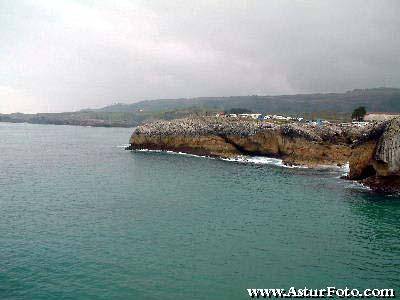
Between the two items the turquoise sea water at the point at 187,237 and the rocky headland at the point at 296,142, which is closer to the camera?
the turquoise sea water at the point at 187,237

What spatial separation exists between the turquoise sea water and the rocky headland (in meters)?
6.18

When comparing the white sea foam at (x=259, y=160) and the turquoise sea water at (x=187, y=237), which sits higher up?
the white sea foam at (x=259, y=160)

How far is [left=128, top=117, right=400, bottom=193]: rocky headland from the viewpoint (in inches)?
2282

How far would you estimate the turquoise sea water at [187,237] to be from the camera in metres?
26.3

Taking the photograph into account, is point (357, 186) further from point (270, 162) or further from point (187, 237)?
point (187, 237)

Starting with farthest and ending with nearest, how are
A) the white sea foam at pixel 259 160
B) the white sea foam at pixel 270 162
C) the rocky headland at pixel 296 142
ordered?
the white sea foam at pixel 259 160 → the white sea foam at pixel 270 162 → the rocky headland at pixel 296 142

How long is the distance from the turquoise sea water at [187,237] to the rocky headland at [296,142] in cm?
618

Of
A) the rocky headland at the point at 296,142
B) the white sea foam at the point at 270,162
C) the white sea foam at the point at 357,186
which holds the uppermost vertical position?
the rocky headland at the point at 296,142

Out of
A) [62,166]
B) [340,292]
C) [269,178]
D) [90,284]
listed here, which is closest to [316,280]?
[340,292]

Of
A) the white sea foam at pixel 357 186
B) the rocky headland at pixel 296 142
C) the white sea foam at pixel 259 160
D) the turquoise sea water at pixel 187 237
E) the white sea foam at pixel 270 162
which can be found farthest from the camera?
the white sea foam at pixel 259 160

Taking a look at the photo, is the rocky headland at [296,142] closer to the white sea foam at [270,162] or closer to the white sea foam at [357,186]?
the white sea foam at [357,186]

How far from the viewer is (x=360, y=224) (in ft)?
133

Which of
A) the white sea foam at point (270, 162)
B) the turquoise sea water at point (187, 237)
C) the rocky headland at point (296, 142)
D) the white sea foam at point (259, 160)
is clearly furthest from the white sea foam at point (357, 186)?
the white sea foam at point (259, 160)

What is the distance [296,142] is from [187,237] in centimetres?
6159
